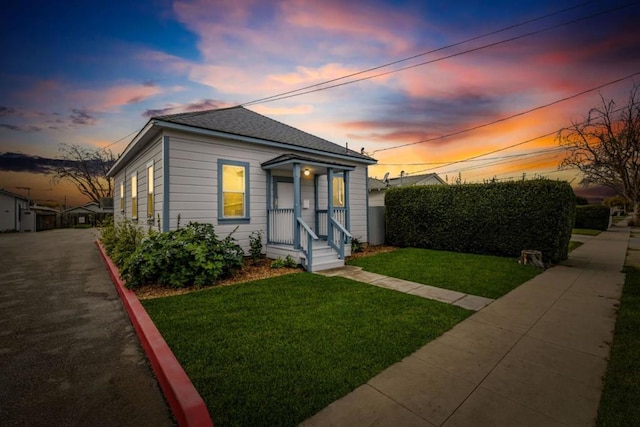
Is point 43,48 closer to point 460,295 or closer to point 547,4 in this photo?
point 460,295

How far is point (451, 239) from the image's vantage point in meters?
9.74

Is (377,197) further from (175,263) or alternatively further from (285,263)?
(175,263)

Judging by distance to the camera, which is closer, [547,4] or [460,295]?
[460,295]

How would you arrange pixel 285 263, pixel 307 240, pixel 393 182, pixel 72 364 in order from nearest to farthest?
pixel 72 364
pixel 307 240
pixel 285 263
pixel 393 182

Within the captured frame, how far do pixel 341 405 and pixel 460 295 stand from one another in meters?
3.73

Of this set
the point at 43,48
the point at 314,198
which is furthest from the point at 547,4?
the point at 43,48

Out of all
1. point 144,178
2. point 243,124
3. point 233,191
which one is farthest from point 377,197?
point 144,178

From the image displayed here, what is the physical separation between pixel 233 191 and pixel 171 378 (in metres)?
6.04

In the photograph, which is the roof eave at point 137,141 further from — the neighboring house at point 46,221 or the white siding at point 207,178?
the neighboring house at point 46,221

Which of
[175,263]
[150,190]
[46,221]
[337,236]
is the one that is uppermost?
[150,190]

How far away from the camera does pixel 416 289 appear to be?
205 inches

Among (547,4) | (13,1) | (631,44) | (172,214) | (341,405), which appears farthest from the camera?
(631,44)

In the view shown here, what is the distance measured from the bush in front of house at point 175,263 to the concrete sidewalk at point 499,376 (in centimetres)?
429

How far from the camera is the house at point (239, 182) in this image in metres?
6.75
